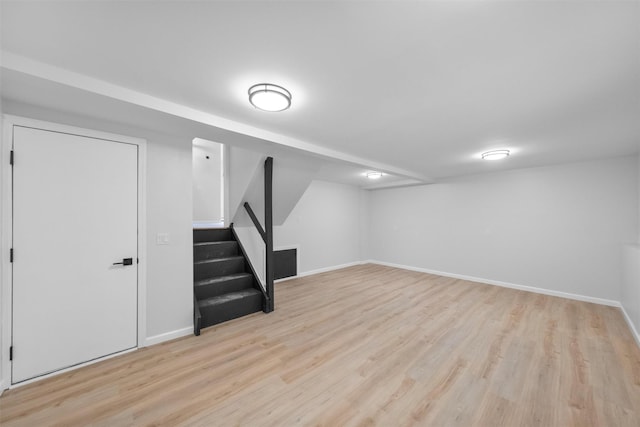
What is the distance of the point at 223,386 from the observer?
1.97m

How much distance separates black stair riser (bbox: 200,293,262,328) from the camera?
3.01m

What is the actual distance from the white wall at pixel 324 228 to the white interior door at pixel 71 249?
10.2 feet

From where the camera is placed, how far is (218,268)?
3654mm

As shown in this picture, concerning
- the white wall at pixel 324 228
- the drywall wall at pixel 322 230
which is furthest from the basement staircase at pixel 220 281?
the white wall at pixel 324 228

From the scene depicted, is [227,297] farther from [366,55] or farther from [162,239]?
[366,55]

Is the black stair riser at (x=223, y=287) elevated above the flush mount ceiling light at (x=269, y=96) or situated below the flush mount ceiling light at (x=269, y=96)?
below

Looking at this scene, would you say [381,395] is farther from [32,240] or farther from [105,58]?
[32,240]

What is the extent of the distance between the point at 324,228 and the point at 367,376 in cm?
430

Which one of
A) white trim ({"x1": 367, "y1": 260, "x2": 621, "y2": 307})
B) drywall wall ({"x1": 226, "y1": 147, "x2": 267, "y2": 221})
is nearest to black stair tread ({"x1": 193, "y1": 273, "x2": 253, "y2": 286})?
drywall wall ({"x1": 226, "y1": 147, "x2": 267, "y2": 221})

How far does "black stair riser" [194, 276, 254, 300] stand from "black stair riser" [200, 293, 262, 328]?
0.98 ft

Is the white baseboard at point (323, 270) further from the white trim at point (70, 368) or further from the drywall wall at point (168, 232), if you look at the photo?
the white trim at point (70, 368)

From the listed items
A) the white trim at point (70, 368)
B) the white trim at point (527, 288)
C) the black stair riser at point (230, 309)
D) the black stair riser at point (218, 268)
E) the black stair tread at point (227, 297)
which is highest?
the black stair riser at point (218, 268)

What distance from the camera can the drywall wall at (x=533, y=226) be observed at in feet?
12.5

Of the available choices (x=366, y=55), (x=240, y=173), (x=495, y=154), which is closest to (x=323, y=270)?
(x=240, y=173)
